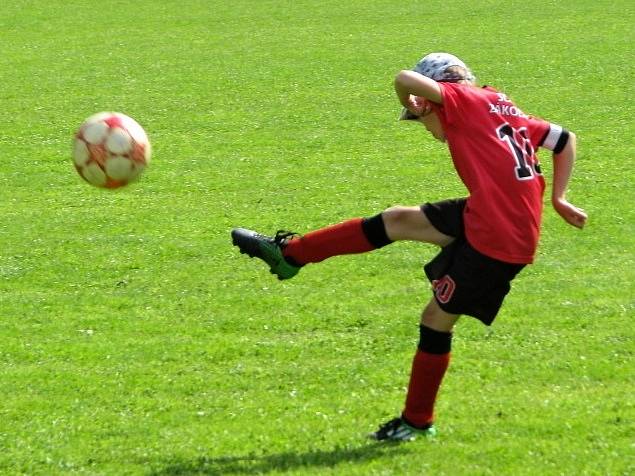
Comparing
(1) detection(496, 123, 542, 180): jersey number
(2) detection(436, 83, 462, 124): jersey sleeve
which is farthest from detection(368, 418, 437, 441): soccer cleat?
(2) detection(436, 83, 462, 124): jersey sleeve

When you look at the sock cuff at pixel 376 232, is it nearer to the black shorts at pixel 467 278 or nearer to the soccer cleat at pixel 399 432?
the black shorts at pixel 467 278

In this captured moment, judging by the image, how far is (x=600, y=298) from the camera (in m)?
9.11

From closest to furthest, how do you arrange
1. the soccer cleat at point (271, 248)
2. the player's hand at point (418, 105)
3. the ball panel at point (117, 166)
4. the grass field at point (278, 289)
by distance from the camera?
the player's hand at point (418, 105) < the grass field at point (278, 289) < the soccer cleat at point (271, 248) < the ball panel at point (117, 166)

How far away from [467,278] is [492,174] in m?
0.54

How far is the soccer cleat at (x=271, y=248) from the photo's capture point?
7199 millimetres

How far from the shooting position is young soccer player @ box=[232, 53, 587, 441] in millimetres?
6320

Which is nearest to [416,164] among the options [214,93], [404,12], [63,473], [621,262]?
[621,262]

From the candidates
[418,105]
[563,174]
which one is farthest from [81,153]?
[563,174]

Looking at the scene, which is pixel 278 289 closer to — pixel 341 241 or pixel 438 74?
pixel 341 241

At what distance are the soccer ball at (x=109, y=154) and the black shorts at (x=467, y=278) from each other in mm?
2123

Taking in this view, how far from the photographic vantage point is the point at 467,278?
6367mm

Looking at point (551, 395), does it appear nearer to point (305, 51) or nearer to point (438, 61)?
point (438, 61)

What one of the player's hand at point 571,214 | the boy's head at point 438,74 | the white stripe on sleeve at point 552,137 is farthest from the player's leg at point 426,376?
the white stripe on sleeve at point 552,137

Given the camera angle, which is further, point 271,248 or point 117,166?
point 117,166
